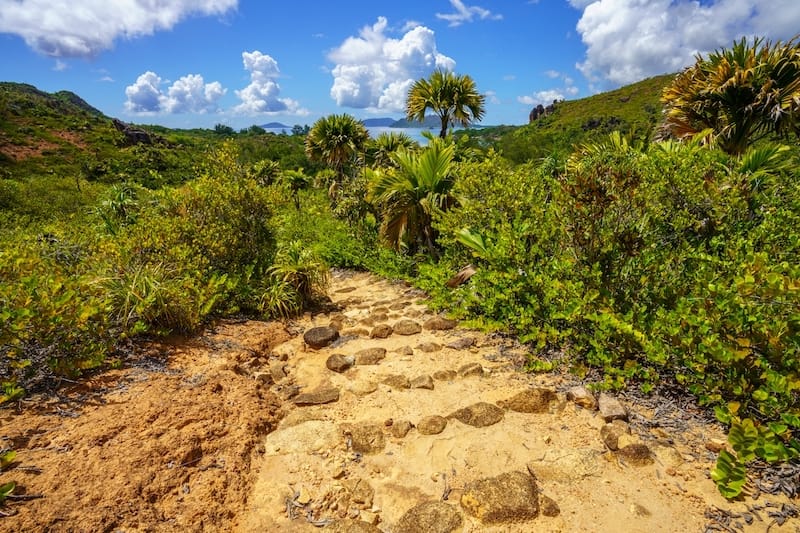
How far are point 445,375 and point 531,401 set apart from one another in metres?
1.06

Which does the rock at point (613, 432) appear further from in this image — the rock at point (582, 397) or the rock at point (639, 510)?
the rock at point (639, 510)

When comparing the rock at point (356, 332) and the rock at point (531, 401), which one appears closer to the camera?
the rock at point (531, 401)

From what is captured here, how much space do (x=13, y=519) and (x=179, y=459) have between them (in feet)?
3.06

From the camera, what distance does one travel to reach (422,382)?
14.5 ft

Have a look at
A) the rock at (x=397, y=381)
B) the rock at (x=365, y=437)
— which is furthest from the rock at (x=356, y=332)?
the rock at (x=365, y=437)

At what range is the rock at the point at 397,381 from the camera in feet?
14.6

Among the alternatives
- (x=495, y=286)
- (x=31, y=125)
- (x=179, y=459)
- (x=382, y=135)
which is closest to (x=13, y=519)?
(x=179, y=459)

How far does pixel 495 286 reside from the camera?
5125mm

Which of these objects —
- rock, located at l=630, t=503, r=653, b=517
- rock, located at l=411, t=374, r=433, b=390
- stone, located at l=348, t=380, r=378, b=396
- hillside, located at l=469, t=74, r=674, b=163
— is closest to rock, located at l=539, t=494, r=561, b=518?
rock, located at l=630, t=503, r=653, b=517

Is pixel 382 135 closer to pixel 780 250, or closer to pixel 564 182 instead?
pixel 564 182

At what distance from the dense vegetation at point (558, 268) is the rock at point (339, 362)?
1.62m

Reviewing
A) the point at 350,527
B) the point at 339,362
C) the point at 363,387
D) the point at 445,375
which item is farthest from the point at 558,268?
the point at 350,527

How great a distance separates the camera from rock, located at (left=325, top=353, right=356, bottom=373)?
500cm

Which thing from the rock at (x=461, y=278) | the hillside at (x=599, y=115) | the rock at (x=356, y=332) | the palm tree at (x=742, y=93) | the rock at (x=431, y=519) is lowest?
the rock at (x=431, y=519)
